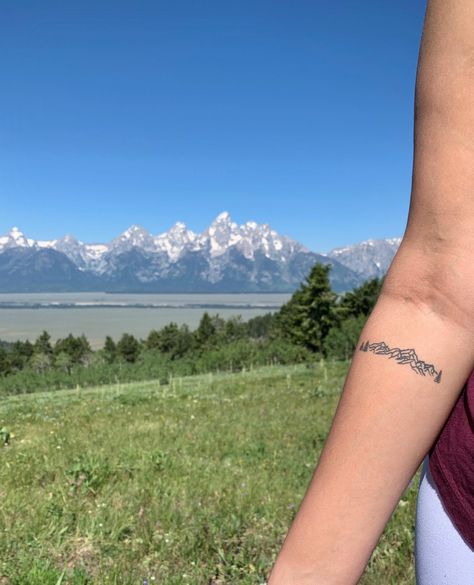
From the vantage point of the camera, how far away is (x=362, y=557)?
768mm

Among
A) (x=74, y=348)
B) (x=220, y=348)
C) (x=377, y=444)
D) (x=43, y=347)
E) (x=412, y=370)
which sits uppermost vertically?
(x=412, y=370)

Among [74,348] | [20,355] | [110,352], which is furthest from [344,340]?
[20,355]

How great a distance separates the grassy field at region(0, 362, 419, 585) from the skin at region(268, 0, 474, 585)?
269 cm

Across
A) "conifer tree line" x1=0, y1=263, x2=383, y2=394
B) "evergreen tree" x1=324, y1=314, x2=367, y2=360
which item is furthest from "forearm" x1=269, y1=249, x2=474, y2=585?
"evergreen tree" x1=324, y1=314, x2=367, y2=360

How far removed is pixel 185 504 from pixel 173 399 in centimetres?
979

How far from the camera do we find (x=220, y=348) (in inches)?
2522

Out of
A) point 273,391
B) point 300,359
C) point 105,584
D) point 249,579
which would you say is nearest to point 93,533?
point 105,584

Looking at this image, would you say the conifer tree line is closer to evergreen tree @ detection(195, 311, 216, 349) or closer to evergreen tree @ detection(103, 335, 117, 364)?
evergreen tree @ detection(103, 335, 117, 364)

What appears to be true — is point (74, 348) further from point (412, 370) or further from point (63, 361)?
point (412, 370)

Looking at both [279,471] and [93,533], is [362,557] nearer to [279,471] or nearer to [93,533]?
[93,533]

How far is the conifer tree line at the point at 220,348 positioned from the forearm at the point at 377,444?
3386cm

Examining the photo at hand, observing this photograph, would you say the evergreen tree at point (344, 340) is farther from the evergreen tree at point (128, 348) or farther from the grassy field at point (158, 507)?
the evergreen tree at point (128, 348)

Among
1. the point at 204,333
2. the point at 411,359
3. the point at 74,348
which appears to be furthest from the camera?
the point at 74,348

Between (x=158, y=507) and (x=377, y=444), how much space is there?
→ 409cm
